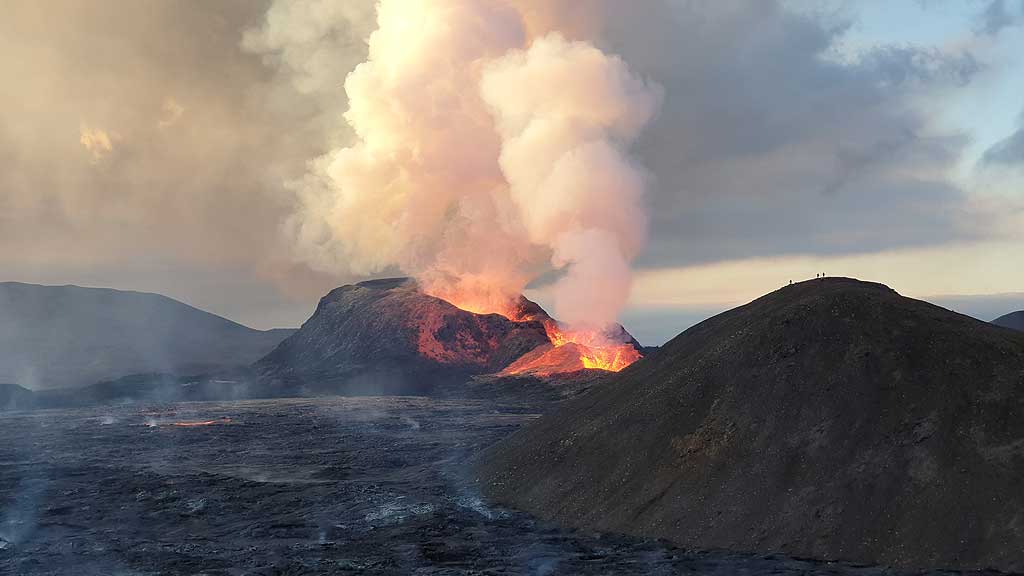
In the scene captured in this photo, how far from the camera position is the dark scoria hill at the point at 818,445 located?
21.7 meters

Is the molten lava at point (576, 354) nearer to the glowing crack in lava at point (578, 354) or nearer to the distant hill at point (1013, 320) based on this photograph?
the glowing crack in lava at point (578, 354)

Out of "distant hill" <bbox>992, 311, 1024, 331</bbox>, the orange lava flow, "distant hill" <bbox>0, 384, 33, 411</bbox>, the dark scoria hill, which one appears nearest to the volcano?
the orange lava flow

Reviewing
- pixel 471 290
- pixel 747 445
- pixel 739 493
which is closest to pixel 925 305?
pixel 747 445

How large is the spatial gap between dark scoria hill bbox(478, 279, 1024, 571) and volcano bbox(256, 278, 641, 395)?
72762 millimetres

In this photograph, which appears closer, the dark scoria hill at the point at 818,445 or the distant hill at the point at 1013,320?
the dark scoria hill at the point at 818,445

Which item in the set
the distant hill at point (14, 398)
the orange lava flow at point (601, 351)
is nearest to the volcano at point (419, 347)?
the orange lava flow at point (601, 351)

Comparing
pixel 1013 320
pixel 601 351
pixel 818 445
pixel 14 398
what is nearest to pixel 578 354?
pixel 601 351

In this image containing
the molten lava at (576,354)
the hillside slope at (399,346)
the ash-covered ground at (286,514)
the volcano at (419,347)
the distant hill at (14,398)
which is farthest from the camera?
the hillside slope at (399,346)

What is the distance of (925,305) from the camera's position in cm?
3262

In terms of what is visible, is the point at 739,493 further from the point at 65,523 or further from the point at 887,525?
the point at 65,523

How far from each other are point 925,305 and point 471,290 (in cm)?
11650

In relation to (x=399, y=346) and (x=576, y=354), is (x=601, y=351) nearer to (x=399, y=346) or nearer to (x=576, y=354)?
(x=576, y=354)

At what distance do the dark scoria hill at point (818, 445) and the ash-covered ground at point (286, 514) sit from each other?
5.38 feet

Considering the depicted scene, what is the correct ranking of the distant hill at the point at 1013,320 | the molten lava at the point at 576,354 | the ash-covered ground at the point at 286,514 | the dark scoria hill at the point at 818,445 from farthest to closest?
the distant hill at the point at 1013,320 → the molten lava at the point at 576,354 → the ash-covered ground at the point at 286,514 → the dark scoria hill at the point at 818,445
